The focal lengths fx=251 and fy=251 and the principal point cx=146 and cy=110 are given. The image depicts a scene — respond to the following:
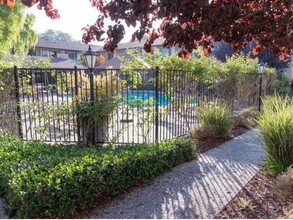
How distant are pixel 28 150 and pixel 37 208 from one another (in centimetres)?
168

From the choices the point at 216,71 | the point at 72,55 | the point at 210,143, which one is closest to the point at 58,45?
the point at 72,55

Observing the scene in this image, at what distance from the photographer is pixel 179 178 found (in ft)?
13.7

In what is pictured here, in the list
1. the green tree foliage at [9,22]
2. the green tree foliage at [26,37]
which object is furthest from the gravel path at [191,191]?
the green tree foliage at [26,37]

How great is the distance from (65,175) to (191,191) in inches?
71.9

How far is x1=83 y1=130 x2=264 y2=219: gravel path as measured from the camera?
3.14 metres

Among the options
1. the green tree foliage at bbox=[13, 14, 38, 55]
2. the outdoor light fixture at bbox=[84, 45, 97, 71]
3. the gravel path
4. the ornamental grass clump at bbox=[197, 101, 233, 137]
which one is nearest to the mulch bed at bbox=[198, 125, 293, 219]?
the gravel path

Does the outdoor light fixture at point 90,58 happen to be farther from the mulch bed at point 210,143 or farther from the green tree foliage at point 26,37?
the green tree foliage at point 26,37

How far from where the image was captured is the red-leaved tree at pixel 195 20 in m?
2.40

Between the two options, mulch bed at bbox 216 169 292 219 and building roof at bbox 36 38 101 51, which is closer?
mulch bed at bbox 216 169 292 219

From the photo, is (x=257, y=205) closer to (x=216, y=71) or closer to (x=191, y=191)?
(x=191, y=191)

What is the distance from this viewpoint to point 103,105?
17.5 feet

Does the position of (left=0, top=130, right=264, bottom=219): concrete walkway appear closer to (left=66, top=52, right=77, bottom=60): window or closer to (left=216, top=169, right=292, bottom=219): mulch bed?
(left=216, top=169, right=292, bottom=219): mulch bed

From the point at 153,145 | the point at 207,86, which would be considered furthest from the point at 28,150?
the point at 207,86

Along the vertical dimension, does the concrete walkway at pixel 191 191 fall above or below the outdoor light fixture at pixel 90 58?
below
